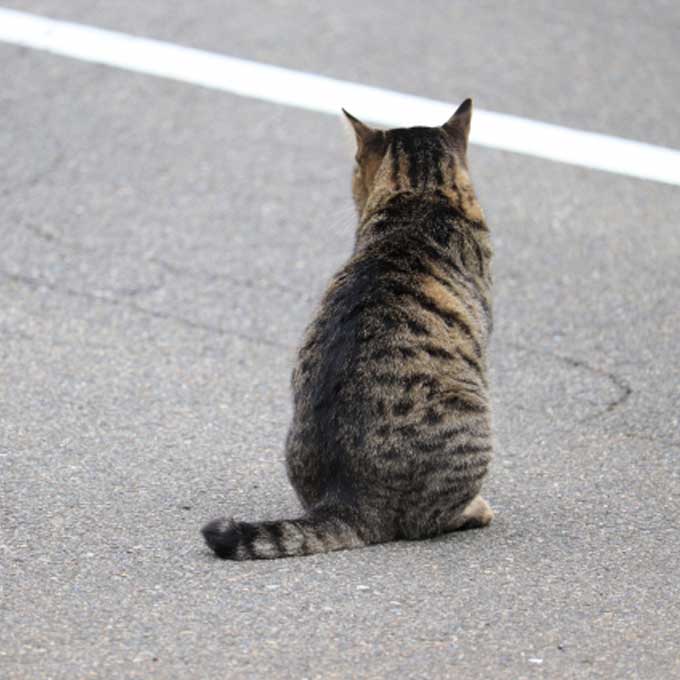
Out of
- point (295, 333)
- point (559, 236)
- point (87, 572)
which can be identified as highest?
point (559, 236)

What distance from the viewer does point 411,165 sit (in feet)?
15.9

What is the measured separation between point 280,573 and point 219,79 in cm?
455

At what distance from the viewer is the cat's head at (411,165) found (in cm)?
483

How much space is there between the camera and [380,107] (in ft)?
25.5

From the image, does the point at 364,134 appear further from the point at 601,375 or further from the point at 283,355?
the point at 601,375

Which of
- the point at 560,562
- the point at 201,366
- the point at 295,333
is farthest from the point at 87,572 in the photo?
the point at 295,333

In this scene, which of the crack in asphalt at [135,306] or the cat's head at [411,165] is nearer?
the cat's head at [411,165]

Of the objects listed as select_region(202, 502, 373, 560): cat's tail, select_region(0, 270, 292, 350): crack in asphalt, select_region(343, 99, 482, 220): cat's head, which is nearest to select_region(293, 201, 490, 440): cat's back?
select_region(343, 99, 482, 220): cat's head

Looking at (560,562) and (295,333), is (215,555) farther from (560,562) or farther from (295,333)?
Answer: (295,333)

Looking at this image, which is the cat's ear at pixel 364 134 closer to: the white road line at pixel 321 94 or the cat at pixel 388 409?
the cat at pixel 388 409

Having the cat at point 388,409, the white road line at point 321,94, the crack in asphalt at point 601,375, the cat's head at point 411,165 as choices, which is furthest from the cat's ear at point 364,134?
the white road line at point 321,94

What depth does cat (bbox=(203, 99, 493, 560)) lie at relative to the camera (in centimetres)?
420

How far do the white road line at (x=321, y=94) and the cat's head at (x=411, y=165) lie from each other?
2.67 meters

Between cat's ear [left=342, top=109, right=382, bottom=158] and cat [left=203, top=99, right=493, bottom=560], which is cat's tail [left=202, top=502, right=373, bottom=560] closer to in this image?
cat [left=203, top=99, right=493, bottom=560]
